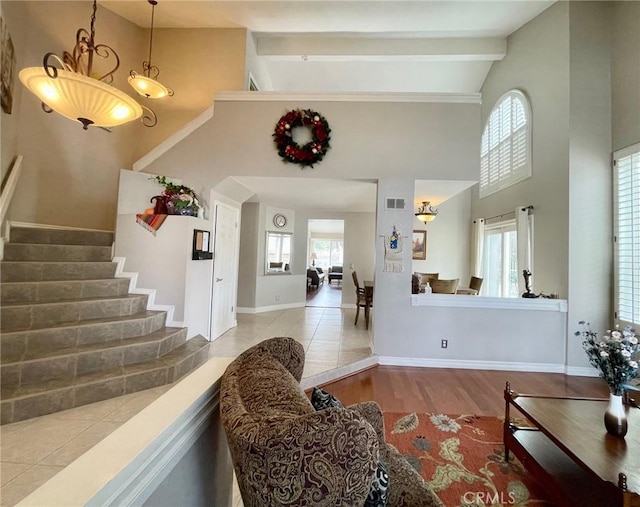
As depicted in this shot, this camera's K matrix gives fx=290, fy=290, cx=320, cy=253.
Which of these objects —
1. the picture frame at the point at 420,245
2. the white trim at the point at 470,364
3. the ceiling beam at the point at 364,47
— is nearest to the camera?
the white trim at the point at 470,364

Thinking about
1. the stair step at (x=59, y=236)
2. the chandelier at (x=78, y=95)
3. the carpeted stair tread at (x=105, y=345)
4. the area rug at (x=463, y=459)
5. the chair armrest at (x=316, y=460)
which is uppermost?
the chandelier at (x=78, y=95)

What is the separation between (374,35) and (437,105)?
2.14m

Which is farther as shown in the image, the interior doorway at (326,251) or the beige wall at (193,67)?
the interior doorway at (326,251)

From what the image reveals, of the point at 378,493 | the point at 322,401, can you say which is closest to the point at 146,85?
the point at 322,401

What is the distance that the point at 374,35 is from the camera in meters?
4.99

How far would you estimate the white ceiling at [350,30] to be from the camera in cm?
430

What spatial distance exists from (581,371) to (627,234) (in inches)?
72.4

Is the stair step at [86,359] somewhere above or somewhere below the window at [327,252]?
below

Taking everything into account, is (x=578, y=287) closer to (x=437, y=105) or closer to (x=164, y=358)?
(x=437, y=105)

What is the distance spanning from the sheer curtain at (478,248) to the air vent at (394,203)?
365 centimetres

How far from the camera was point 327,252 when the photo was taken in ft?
53.6

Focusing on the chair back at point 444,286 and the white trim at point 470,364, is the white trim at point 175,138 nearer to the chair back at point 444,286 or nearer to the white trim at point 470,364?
the white trim at point 470,364

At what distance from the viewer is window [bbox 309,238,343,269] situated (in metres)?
16.0

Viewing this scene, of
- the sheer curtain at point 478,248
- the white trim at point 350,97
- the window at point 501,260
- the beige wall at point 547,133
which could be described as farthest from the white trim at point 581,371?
the white trim at point 350,97
